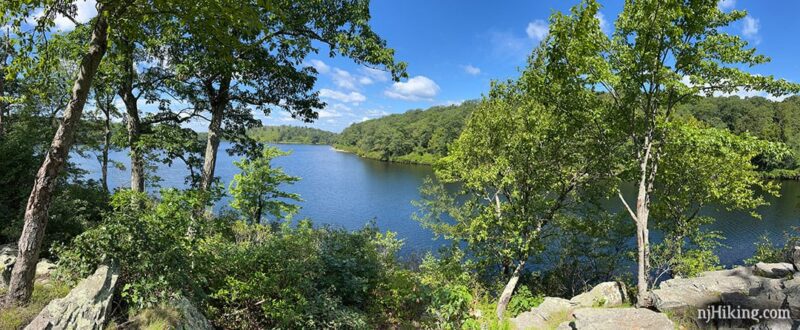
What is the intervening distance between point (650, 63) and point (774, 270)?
641 centimetres

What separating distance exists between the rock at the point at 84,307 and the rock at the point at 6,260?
150 centimetres

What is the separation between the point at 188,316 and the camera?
521 cm

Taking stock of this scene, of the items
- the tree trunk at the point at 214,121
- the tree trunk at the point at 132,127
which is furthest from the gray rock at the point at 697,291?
the tree trunk at the point at 132,127

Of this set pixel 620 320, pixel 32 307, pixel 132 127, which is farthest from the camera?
pixel 132 127

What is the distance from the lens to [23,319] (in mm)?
4668

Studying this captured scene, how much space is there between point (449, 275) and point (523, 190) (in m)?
3.90

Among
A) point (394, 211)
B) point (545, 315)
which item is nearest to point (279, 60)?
point (545, 315)

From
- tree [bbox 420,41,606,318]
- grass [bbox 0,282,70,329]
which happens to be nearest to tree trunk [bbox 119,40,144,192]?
grass [bbox 0,282,70,329]

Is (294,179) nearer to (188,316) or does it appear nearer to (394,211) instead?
(188,316)

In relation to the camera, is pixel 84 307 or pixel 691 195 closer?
pixel 84 307

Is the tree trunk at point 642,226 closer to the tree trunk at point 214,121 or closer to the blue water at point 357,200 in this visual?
the tree trunk at point 214,121

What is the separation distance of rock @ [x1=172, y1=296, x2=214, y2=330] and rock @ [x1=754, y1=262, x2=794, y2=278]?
41.8ft

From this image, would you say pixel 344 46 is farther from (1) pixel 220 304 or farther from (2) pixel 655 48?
(2) pixel 655 48

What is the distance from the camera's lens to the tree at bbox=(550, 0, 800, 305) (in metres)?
8.17
